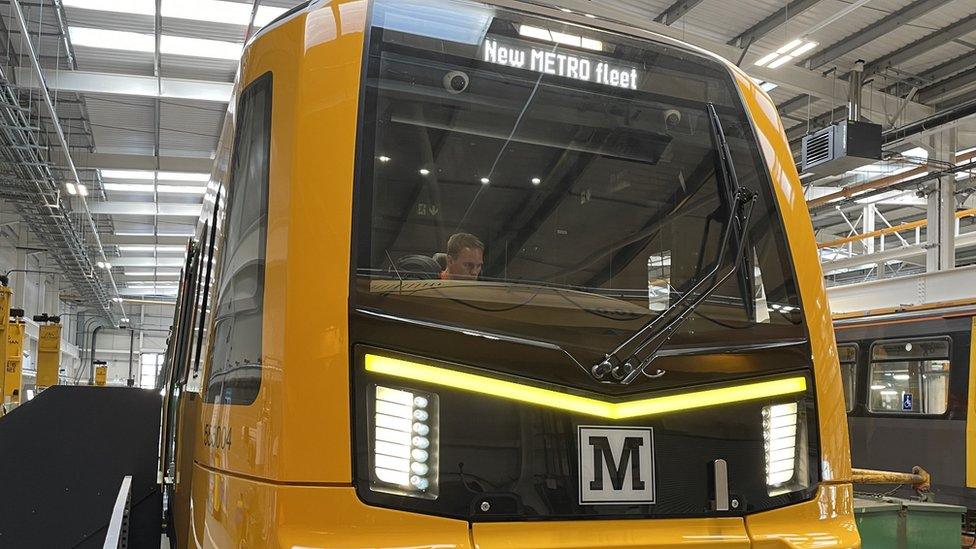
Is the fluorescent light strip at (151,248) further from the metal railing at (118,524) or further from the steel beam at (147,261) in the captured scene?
the metal railing at (118,524)

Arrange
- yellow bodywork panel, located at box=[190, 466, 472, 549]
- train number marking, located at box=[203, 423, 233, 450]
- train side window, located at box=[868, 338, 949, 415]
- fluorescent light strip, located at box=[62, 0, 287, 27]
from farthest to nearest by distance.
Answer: fluorescent light strip, located at box=[62, 0, 287, 27]
train side window, located at box=[868, 338, 949, 415]
train number marking, located at box=[203, 423, 233, 450]
yellow bodywork panel, located at box=[190, 466, 472, 549]

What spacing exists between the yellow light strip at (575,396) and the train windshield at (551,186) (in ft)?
0.46

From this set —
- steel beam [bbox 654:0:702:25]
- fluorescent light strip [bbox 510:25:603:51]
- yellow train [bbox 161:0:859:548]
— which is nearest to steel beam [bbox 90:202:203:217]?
steel beam [bbox 654:0:702:25]

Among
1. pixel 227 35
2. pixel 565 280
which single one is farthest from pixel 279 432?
pixel 227 35

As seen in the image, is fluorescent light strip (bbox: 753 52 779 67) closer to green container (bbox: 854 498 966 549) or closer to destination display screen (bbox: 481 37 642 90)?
green container (bbox: 854 498 966 549)

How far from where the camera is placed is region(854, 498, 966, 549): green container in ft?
22.7

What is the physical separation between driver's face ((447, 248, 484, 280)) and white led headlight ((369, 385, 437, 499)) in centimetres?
40

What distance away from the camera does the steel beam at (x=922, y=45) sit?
40.3 ft

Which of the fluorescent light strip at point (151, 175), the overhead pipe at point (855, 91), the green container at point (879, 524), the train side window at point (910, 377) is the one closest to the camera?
the green container at point (879, 524)

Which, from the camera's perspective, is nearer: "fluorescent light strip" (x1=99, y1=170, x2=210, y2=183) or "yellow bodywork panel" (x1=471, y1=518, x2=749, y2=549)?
"yellow bodywork panel" (x1=471, y1=518, x2=749, y2=549)

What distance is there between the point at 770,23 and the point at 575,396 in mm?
10994

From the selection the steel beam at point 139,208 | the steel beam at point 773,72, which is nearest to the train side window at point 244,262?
the steel beam at point 773,72

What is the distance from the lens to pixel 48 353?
1978 cm

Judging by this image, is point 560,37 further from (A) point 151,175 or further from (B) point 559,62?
(A) point 151,175
